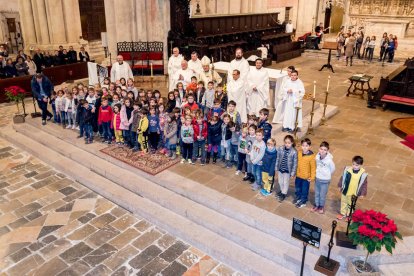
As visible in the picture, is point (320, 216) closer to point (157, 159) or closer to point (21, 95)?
point (157, 159)

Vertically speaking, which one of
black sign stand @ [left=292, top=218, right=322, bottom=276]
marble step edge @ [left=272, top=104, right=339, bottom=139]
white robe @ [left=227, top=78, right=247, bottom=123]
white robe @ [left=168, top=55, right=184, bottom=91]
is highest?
white robe @ [left=168, top=55, right=184, bottom=91]

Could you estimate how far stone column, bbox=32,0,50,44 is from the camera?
62.4 ft

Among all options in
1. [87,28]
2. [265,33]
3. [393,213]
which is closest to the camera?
[393,213]

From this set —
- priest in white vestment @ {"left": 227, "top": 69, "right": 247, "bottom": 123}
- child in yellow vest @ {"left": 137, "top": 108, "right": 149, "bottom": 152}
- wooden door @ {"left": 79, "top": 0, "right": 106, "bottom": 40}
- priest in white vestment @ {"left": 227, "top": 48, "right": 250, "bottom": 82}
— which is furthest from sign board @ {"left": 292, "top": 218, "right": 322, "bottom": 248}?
wooden door @ {"left": 79, "top": 0, "right": 106, "bottom": 40}

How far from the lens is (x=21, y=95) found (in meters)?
11.5

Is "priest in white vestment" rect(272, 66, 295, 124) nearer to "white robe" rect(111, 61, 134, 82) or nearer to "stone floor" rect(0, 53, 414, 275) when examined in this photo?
"stone floor" rect(0, 53, 414, 275)

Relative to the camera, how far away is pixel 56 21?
19406 mm

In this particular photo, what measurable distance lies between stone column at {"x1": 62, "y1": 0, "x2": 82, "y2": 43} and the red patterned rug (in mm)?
13185

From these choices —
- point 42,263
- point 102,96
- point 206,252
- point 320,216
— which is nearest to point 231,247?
point 206,252

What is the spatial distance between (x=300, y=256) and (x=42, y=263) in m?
4.20

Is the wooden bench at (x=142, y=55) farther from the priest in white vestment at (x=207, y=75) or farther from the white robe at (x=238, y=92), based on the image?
the white robe at (x=238, y=92)

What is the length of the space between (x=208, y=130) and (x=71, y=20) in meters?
15.4

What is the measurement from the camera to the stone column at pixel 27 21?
19172 millimetres

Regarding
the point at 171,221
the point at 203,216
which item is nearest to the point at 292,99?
the point at 203,216
